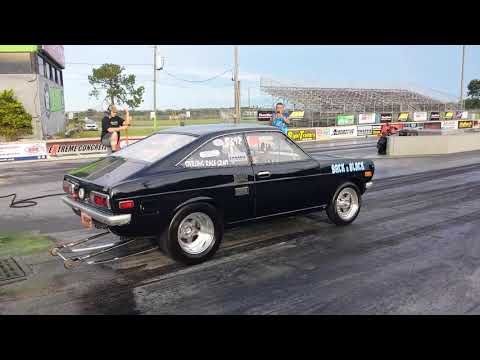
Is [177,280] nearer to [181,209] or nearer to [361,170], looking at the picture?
[181,209]

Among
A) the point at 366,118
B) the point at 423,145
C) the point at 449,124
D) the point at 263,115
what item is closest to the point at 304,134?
the point at 263,115

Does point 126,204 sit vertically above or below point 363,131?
below

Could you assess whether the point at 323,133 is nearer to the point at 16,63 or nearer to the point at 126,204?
the point at 16,63

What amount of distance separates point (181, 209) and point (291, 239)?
180 cm

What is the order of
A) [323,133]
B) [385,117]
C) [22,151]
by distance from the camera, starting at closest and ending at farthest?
[22,151] → [323,133] → [385,117]

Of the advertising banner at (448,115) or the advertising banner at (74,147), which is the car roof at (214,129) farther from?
the advertising banner at (448,115)

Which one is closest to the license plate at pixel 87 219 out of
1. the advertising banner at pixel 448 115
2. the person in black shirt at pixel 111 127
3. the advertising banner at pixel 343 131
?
the person in black shirt at pixel 111 127

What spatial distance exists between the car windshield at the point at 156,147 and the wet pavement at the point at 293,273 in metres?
1.18

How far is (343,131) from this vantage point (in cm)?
3092

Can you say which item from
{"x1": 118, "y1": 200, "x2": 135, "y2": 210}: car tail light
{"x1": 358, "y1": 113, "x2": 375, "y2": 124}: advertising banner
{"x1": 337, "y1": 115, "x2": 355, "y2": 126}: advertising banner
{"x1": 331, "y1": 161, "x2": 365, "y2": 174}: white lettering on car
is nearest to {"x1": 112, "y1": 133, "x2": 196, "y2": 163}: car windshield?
{"x1": 118, "y1": 200, "x2": 135, "y2": 210}: car tail light

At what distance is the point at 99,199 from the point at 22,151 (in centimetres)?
1493
